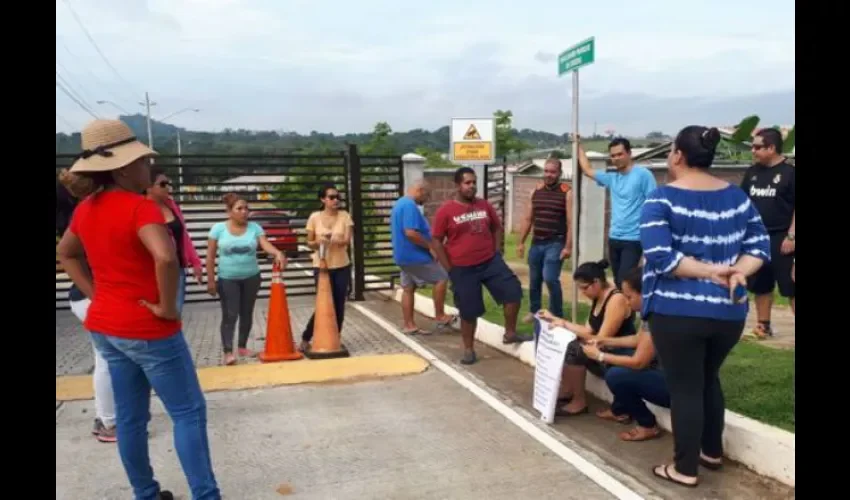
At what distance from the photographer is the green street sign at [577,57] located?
5969mm

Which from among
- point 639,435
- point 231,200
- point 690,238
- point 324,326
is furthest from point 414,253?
point 690,238

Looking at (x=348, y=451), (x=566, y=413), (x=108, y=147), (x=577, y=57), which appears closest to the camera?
(x=108, y=147)

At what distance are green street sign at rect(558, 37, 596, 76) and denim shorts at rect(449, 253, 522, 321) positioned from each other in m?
1.87

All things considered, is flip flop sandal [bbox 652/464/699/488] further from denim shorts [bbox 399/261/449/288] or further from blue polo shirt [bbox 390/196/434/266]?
denim shorts [bbox 399/261/449/288]

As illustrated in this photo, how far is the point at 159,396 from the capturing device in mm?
3539

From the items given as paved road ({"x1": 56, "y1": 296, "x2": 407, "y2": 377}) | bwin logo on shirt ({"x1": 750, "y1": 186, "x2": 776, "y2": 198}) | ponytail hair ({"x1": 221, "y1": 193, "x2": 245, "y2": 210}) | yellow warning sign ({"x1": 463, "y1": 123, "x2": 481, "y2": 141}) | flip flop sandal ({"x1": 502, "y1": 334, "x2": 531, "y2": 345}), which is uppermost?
yellow warning sign ({"x1": 463, "y1": 123, "x2": 481, "y2": 141})

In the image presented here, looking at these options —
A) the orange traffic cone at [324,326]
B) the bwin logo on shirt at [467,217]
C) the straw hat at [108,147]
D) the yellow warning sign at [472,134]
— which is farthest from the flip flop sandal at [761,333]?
the straw hat at [108,147]

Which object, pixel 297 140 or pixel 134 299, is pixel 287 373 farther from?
pixel 297 140

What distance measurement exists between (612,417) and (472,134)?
21.9 feet

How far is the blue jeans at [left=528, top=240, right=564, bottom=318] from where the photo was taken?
7.61m

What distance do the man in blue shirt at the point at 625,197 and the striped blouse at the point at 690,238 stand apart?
2.75 metres

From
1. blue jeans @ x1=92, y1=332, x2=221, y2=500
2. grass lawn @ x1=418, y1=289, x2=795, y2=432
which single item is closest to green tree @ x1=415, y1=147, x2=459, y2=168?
grass lawn @ x1=418, y1=289, x2=795, y2=432
